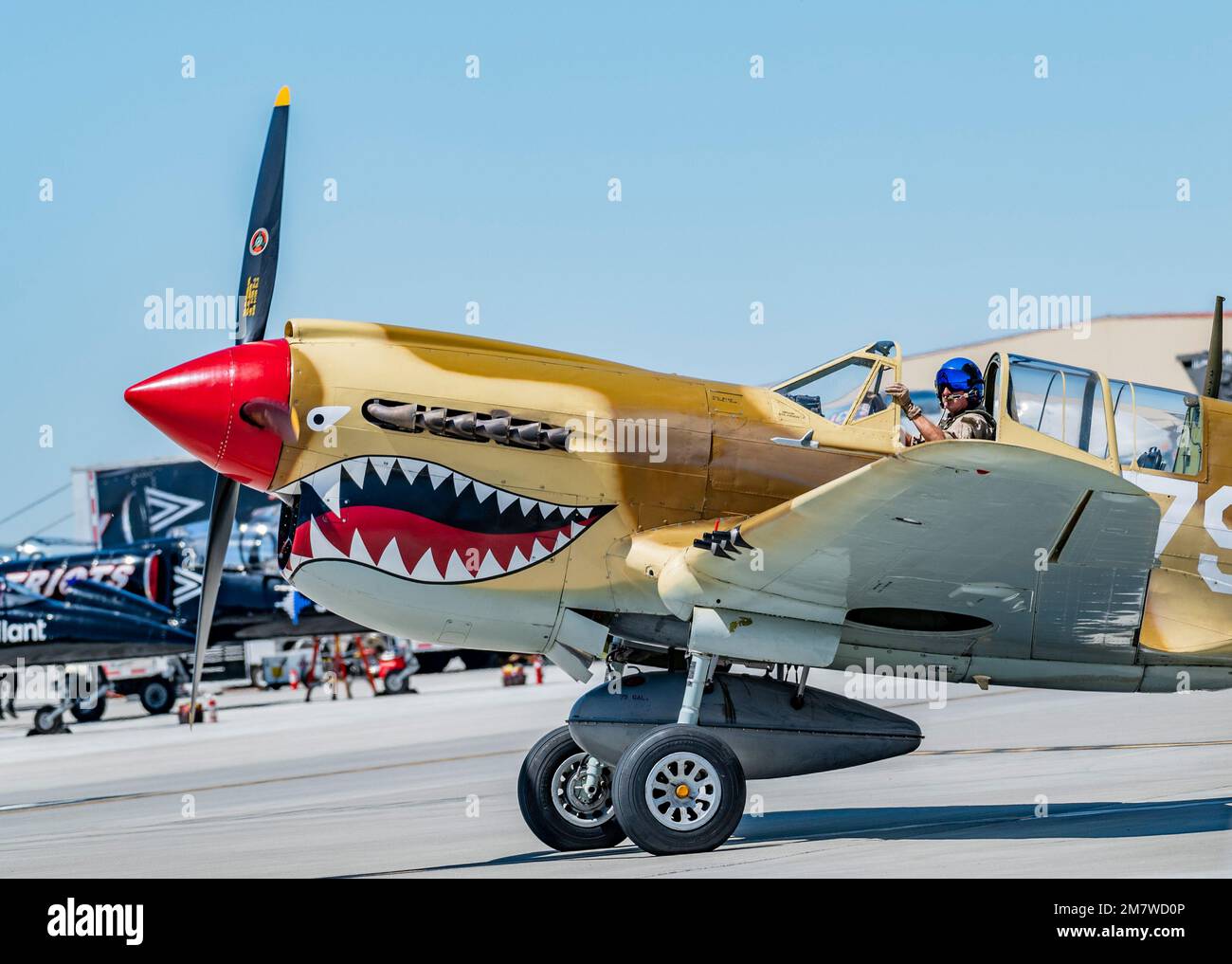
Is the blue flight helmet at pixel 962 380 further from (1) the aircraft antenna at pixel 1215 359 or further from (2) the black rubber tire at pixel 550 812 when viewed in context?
(2) the black rubber tire at pixel 550 812

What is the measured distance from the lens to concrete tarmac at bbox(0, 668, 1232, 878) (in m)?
8.35

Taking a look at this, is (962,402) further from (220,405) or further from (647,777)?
(220,405)

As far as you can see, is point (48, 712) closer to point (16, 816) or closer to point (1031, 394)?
point (16, 816)

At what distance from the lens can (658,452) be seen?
9.23m

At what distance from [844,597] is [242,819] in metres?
6.59

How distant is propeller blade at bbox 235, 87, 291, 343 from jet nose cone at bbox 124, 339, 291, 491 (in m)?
1.43

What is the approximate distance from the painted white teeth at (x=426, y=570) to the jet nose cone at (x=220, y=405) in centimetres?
108

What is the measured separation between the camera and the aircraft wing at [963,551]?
7.39 m

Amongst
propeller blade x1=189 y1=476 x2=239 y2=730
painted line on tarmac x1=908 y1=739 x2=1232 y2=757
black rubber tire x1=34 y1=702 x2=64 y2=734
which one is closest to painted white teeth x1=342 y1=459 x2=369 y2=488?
propeller blade x1=189 y1=476 x2=239 y2=730

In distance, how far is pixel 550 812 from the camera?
9.75m

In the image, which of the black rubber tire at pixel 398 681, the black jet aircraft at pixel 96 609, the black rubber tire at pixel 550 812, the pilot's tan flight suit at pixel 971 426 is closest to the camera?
the pilot's tan flight suit at pixel 971 426
